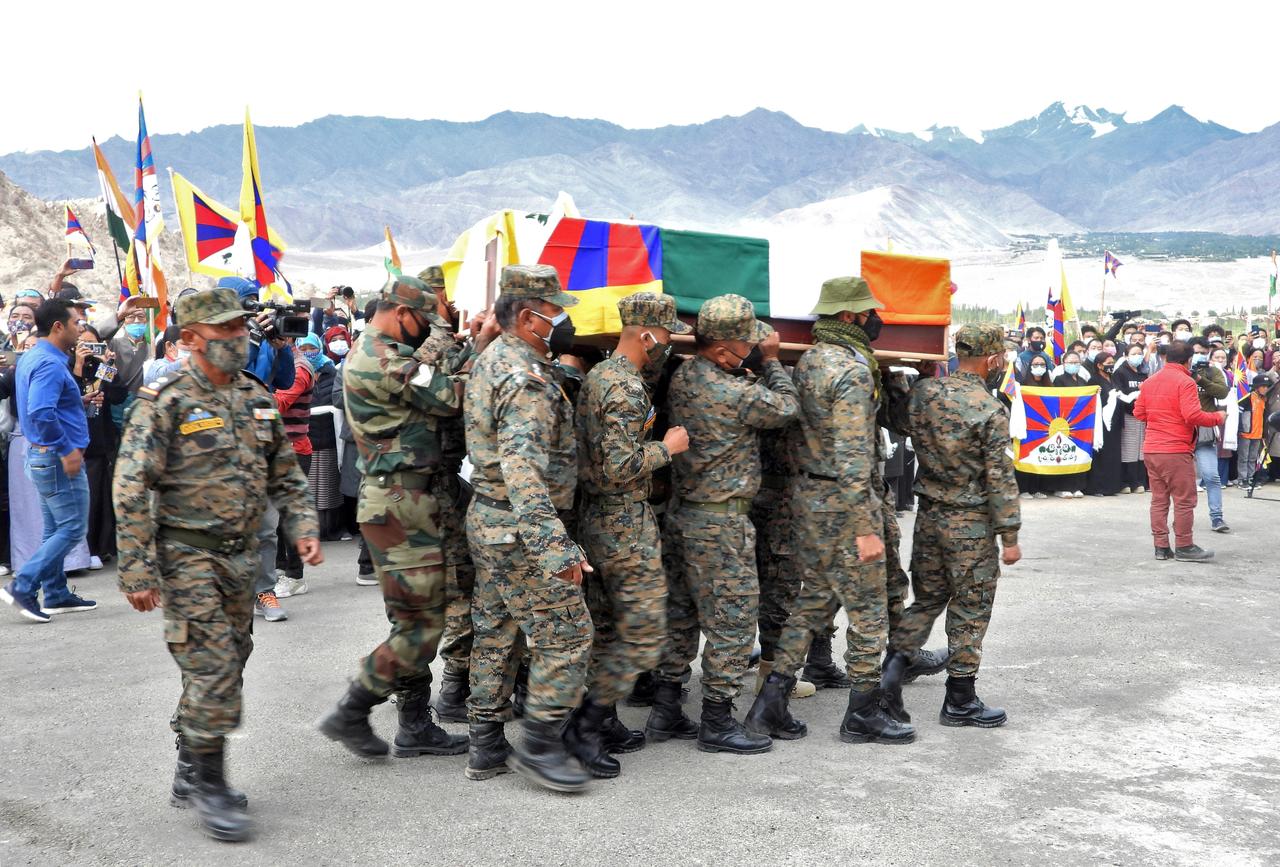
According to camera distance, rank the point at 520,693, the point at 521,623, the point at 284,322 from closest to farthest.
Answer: the point at 521,623, the point at 520,693, the point at 284,322

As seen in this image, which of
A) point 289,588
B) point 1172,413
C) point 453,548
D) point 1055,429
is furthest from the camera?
point 1055,429

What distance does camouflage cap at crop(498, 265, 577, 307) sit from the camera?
4.63 metres

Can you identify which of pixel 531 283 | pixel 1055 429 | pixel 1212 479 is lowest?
pixel 1212 479

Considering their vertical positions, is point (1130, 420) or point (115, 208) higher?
point (115, 208)

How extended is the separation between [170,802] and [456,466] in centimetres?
172

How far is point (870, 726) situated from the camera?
5.20 m

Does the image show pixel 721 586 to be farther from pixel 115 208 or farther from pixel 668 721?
pixel 115 208

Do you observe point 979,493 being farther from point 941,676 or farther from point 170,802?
point 170,802

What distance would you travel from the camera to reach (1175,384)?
9.48m

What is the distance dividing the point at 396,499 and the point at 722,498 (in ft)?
4.55

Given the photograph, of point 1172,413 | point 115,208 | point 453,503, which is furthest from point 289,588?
point 1172,413

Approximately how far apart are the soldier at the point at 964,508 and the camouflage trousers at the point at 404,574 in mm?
2166

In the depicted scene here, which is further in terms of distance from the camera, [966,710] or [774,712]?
[966,710]

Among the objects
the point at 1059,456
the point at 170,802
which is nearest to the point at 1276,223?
the point at 1059,456
